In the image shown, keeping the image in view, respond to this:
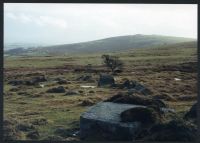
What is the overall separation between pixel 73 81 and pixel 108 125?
2877 mm

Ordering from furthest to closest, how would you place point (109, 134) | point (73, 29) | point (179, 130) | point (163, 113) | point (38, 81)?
1. point (38, 81)
2. point (73, 29)
3. point (163, 113)
4. point (109, 134)
5. point (179, 130)

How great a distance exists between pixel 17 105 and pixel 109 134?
110 inches

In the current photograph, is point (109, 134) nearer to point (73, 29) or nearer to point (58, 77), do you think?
point (73, 29)

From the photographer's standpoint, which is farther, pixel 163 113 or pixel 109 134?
pixel 163 113

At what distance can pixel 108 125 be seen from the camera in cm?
434

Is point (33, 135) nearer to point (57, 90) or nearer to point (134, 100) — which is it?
point (134, 100)

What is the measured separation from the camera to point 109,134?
13.8ft

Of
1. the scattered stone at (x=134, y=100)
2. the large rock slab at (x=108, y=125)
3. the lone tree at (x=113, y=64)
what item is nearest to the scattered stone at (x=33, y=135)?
the large rock slab at (x=108, y=125)

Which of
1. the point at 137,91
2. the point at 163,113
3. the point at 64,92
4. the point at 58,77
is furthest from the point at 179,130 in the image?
the point at 58,77

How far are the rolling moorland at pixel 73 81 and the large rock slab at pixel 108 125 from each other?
0.34 m

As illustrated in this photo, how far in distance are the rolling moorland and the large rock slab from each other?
13.6 inches

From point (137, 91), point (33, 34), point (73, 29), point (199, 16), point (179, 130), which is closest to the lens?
point (199, 16)

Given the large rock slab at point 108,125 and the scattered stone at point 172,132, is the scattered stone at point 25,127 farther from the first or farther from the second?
the scattered stone at point 172,132

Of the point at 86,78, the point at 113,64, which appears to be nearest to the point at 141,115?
the point at 86,78
